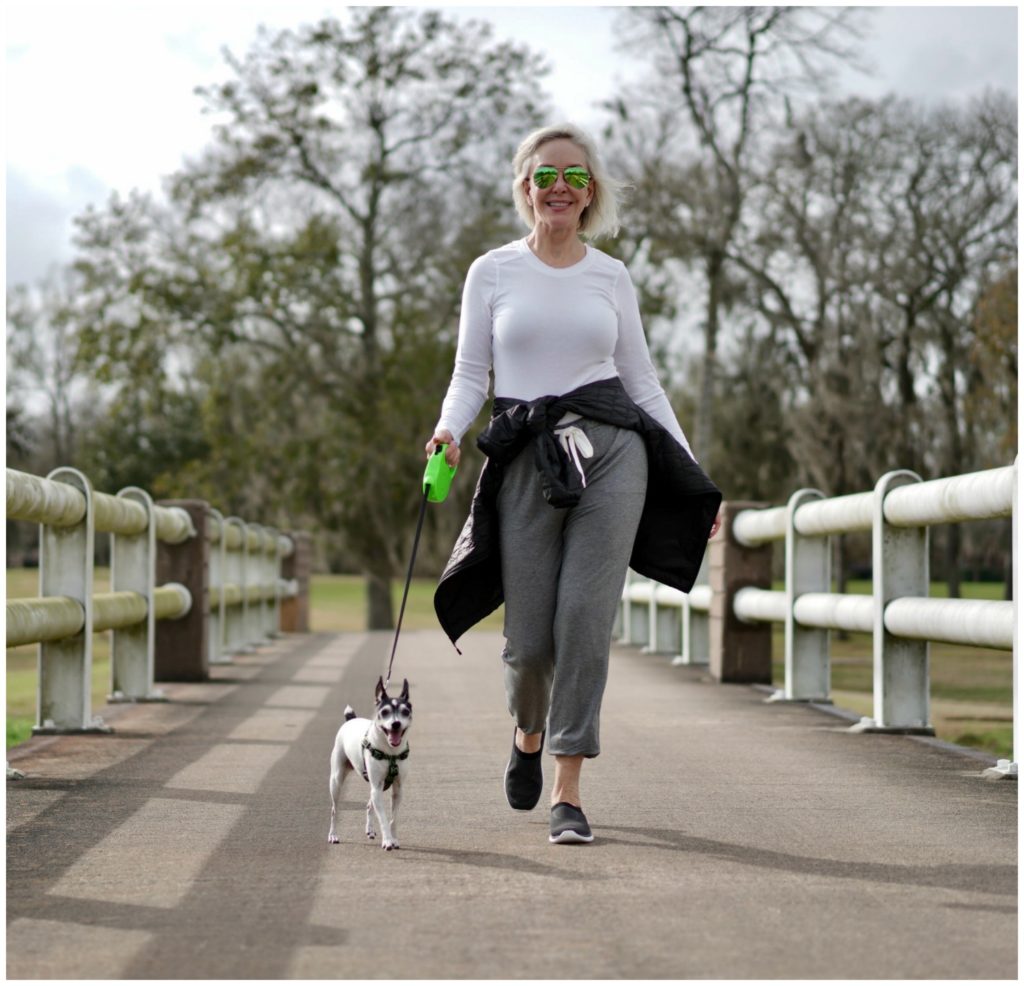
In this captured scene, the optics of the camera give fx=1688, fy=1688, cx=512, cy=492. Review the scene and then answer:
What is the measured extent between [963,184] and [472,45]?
9567 mm

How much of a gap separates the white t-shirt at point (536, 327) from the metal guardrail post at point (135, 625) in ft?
15.1

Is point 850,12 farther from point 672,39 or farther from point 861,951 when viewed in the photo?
point 861,951

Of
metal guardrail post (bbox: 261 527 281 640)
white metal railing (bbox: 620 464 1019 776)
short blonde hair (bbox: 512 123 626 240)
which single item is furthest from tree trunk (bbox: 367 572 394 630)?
short blonde hair (bbox: 512 123 626 240)

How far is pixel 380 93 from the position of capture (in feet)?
103

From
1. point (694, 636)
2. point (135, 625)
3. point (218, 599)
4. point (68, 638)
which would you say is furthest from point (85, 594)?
point (694, 636)

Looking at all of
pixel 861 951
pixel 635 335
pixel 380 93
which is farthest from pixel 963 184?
pixel 861 951

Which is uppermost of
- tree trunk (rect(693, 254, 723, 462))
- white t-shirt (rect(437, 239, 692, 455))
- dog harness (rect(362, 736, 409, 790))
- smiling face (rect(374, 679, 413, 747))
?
tree trunk (rect(693, 254, 723, 462))

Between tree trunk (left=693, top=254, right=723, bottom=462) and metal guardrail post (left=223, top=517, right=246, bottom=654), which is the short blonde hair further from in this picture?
tree trunk (left=693, top=254, right=723, bottom=462)

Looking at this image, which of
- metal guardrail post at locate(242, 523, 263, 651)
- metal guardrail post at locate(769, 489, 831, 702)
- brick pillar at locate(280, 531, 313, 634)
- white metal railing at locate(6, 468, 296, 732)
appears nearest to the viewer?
white metal railing at locate(6, 468, 296, 732)

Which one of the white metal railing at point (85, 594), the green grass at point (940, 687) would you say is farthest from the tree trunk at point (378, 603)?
the white metal railing at point (85, 594)

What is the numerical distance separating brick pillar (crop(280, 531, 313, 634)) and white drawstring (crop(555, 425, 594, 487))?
1567cm

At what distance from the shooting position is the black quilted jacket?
187 inches

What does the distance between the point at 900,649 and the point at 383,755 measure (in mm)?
3676

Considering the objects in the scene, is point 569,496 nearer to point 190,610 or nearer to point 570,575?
point 570,575
